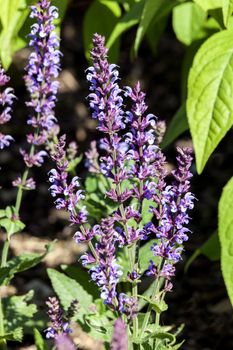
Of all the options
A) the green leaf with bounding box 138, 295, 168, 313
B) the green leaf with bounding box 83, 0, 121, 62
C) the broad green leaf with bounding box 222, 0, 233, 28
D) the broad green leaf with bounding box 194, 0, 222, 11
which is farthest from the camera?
the green leaf with bounding box 83, 0, 121, 62

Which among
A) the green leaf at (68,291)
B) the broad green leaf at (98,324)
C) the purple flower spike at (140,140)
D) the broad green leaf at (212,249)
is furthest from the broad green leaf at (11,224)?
the broad green leaf at (212,249)

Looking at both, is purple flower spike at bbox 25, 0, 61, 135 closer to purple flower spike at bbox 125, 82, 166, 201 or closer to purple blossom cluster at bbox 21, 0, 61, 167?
purple blossom cluster at bbox 21, 0, 61, 167

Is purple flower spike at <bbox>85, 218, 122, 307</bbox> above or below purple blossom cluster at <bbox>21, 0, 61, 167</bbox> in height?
below

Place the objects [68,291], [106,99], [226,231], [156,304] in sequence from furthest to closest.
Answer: [68,291] → [226,231] → [156,304] → [106,99]

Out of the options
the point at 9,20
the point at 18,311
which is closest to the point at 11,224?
the point at 18,311

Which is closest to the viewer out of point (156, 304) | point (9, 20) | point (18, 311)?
point (156, 304)

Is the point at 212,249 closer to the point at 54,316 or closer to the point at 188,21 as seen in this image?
the point at 54,316

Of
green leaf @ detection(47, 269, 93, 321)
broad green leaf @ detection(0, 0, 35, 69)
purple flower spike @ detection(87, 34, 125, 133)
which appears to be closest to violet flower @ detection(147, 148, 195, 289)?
purple flower spike @ detection(87, 34, 125, 133)
